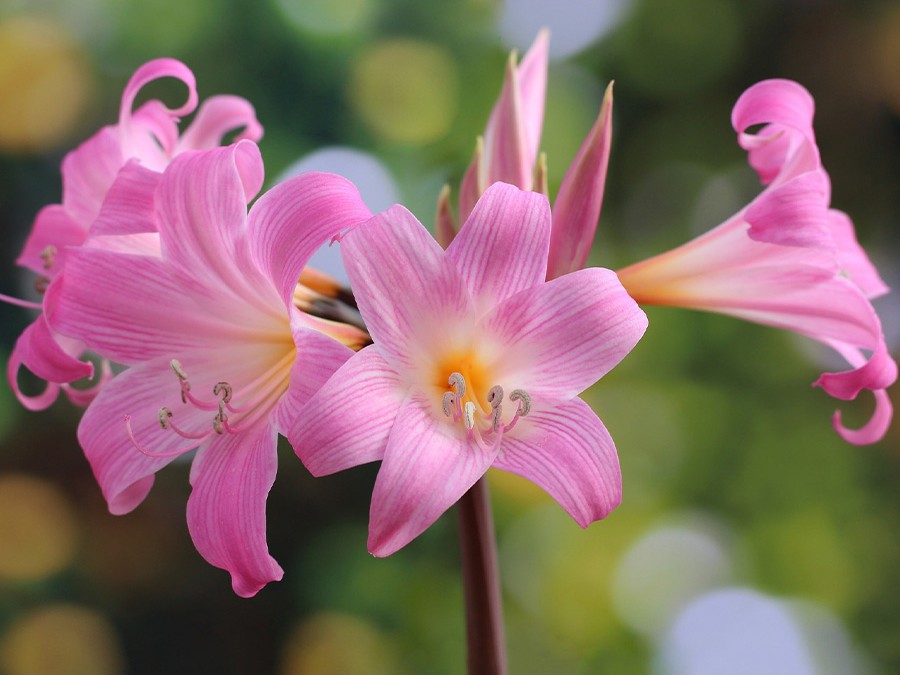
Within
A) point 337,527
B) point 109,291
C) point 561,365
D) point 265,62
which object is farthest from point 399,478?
point 265,62

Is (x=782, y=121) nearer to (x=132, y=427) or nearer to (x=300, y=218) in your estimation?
(x=300, y=218)

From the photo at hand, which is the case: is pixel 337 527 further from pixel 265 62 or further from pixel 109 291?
pixel 109 291

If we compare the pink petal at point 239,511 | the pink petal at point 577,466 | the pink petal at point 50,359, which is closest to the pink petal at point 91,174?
the pink petal at point 50,359

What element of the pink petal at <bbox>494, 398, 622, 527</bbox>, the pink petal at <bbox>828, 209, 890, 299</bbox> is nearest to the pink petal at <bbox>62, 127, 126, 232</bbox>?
the pink petal at <bbox>494, 398, 622, 527</bbox>

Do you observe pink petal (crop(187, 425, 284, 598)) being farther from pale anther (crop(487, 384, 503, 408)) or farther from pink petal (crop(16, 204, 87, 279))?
pink petal (crop(16, 204, 87, 279))

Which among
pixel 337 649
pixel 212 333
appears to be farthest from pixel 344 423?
pixel 337 649

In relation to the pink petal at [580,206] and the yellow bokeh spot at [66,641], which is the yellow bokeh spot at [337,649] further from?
the pink petal at [580,206]
